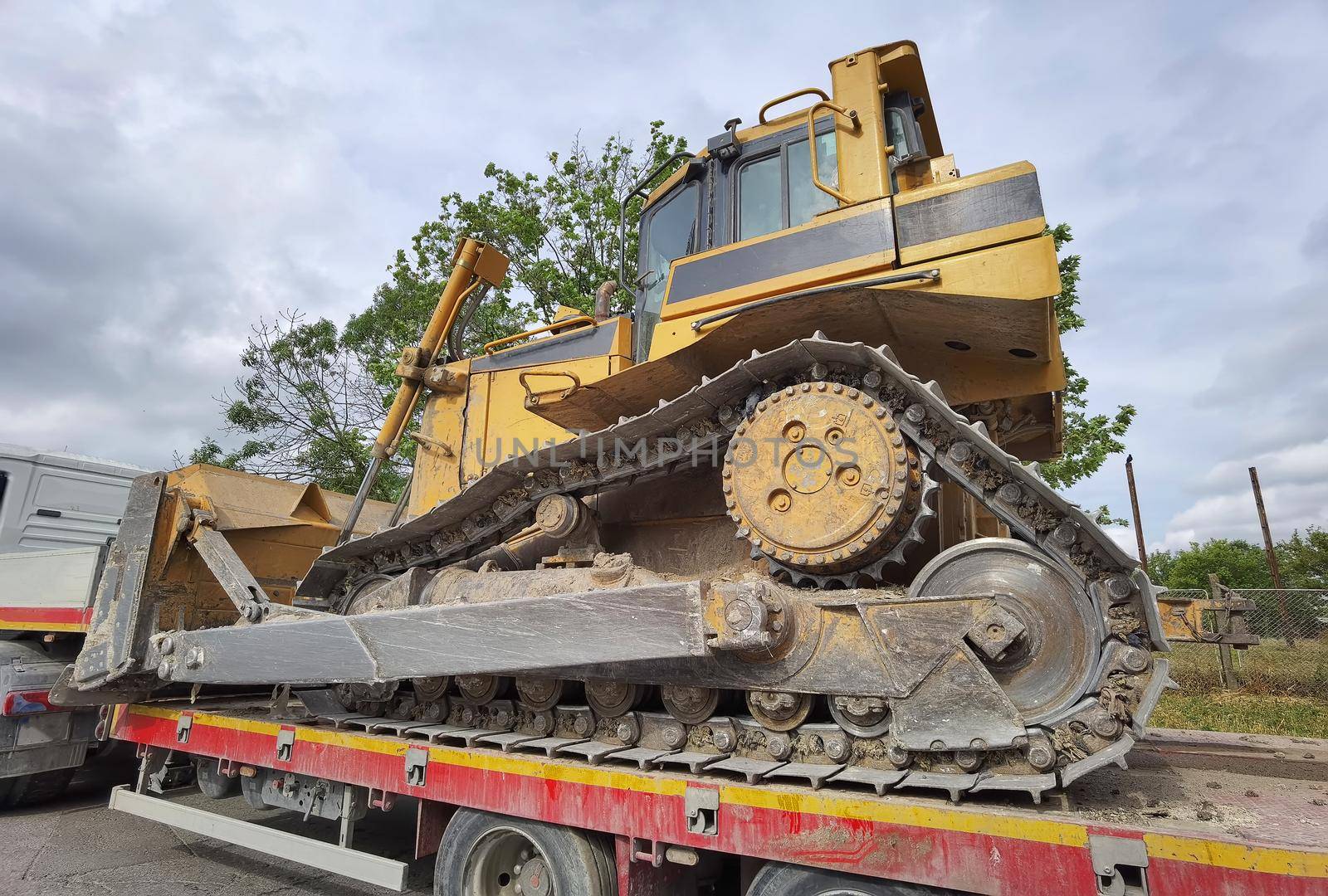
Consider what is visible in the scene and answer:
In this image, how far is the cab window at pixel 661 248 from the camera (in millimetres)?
5258

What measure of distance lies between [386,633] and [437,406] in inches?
106

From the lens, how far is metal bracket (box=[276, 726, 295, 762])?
4.73 metres

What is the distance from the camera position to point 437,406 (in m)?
6.32

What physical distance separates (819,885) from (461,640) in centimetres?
191

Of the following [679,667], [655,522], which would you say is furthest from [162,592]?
[679,667]

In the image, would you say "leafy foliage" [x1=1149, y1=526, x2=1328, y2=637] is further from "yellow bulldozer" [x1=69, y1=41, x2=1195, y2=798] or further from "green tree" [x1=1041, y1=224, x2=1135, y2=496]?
"yellow bulldozer" [x1=69, y1=41, x2=1195, y2=798]

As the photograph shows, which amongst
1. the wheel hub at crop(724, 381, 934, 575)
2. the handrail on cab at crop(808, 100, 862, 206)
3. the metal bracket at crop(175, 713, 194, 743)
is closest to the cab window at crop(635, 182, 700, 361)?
the handrail on cab at crop(808, 100, 862, 206)

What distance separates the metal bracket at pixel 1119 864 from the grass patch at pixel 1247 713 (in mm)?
6467

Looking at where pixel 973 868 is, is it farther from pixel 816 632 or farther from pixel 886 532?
pixel 886 532

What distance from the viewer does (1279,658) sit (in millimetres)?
12227

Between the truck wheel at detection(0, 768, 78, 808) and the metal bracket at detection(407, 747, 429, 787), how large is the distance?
193 inches

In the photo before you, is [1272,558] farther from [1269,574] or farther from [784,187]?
[1269,574]

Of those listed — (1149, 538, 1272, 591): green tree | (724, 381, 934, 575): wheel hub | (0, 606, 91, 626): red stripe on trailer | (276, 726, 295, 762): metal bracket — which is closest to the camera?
(724, 381, 934, 575): wheel hub

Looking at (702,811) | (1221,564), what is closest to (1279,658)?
(702,811)
